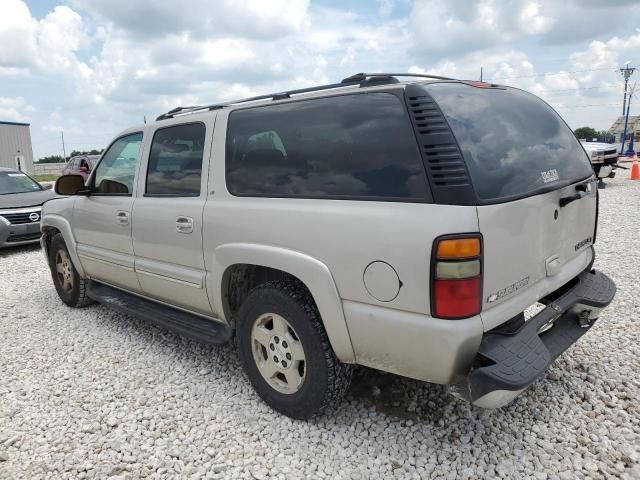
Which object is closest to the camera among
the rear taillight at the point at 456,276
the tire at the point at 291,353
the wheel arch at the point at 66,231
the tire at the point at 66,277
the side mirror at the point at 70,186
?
the rear taillight at the point at 456,276

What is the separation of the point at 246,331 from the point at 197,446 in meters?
0.71

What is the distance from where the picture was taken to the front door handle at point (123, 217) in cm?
385

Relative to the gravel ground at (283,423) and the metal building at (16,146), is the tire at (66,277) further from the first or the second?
the metal building at (16,146)

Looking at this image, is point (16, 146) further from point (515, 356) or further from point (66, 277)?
point (515, 356)

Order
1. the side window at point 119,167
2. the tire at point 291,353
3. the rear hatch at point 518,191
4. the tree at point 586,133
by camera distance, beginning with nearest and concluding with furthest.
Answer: the rear hatch at point 518,191, the tire at point 291,353, the side window at point 119,167, the tree at point 586,133

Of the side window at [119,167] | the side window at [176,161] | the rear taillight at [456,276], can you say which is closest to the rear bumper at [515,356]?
the rear taillight at [456,276]

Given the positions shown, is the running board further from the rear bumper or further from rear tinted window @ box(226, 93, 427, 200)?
the rear bumper

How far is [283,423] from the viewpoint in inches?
113

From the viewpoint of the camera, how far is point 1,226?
816 cm

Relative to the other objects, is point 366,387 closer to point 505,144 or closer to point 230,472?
point 230,472

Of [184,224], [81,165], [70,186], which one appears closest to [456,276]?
[184,224]

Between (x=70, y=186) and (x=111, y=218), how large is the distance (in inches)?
25.3

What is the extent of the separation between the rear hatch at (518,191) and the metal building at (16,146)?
41.4 m

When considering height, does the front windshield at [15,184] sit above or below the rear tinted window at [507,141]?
below
